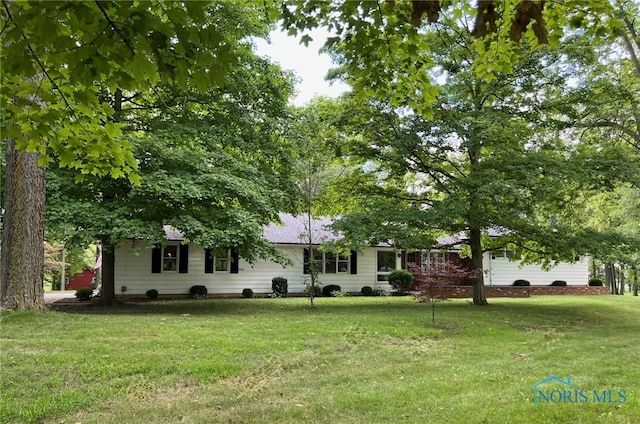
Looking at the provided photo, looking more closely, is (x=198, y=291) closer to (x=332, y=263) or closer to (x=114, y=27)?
(x=332, y=263)

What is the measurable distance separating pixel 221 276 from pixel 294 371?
14.7 m

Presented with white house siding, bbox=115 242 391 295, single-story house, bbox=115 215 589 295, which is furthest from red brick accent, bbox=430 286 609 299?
white house siding, bbox=115 242 391 295

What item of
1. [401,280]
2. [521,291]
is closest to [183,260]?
[401,280]

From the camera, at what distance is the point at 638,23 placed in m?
16.2

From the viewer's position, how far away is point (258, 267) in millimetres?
Result: 21234

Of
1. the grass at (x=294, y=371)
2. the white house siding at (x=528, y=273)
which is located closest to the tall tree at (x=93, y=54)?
the grass at (x=294, y=371)

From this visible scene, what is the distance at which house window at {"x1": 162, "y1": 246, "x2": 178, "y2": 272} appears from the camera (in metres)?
19.8

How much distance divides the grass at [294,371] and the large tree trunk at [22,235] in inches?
19.9

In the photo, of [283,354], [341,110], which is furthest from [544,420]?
[341,110]

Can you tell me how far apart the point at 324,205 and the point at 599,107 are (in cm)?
930

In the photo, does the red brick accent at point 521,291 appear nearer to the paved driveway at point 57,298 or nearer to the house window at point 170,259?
the house window at point 170,259

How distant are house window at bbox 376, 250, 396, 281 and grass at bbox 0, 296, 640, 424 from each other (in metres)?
13.0

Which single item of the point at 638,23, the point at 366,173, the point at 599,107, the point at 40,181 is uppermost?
the point at 638,23

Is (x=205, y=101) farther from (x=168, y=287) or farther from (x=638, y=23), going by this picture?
(x=638, y=23)
